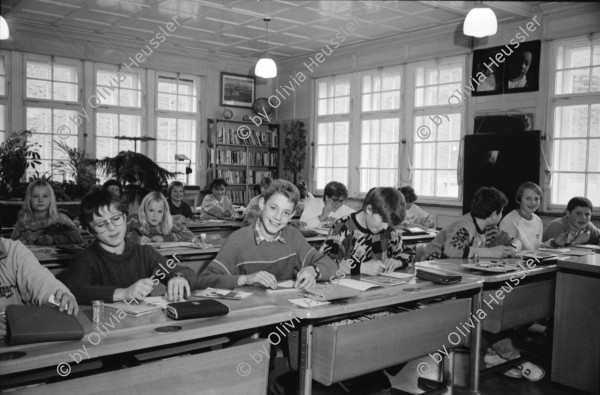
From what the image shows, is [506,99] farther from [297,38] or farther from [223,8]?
[223,8]

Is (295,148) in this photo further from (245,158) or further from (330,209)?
(330,209)

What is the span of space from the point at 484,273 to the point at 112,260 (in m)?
2.01

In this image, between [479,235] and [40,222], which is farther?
[40,222]

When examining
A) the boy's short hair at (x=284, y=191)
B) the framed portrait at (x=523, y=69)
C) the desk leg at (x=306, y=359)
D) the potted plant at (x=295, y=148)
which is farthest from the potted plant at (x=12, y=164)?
the framed portrait at (x=523, y=69)

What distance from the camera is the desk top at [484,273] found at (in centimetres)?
295

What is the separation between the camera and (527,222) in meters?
4.49

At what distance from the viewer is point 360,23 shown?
24.7ft

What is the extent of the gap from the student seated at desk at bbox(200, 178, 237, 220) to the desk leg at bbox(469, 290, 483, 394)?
4.60m

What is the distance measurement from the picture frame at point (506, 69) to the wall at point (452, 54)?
0.26 feet

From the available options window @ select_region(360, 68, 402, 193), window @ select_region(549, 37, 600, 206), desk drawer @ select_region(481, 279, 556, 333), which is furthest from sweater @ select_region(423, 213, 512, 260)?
window @ select_region(360, 68, 402, 193)

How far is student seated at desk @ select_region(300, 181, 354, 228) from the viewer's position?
6.08 meters

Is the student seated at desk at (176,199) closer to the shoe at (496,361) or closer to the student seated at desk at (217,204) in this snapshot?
the student seated at desk at (217,204)

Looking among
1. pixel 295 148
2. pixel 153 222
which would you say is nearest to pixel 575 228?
pixel 153 222

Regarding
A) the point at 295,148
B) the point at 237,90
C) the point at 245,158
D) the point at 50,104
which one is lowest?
the point at 245,158
